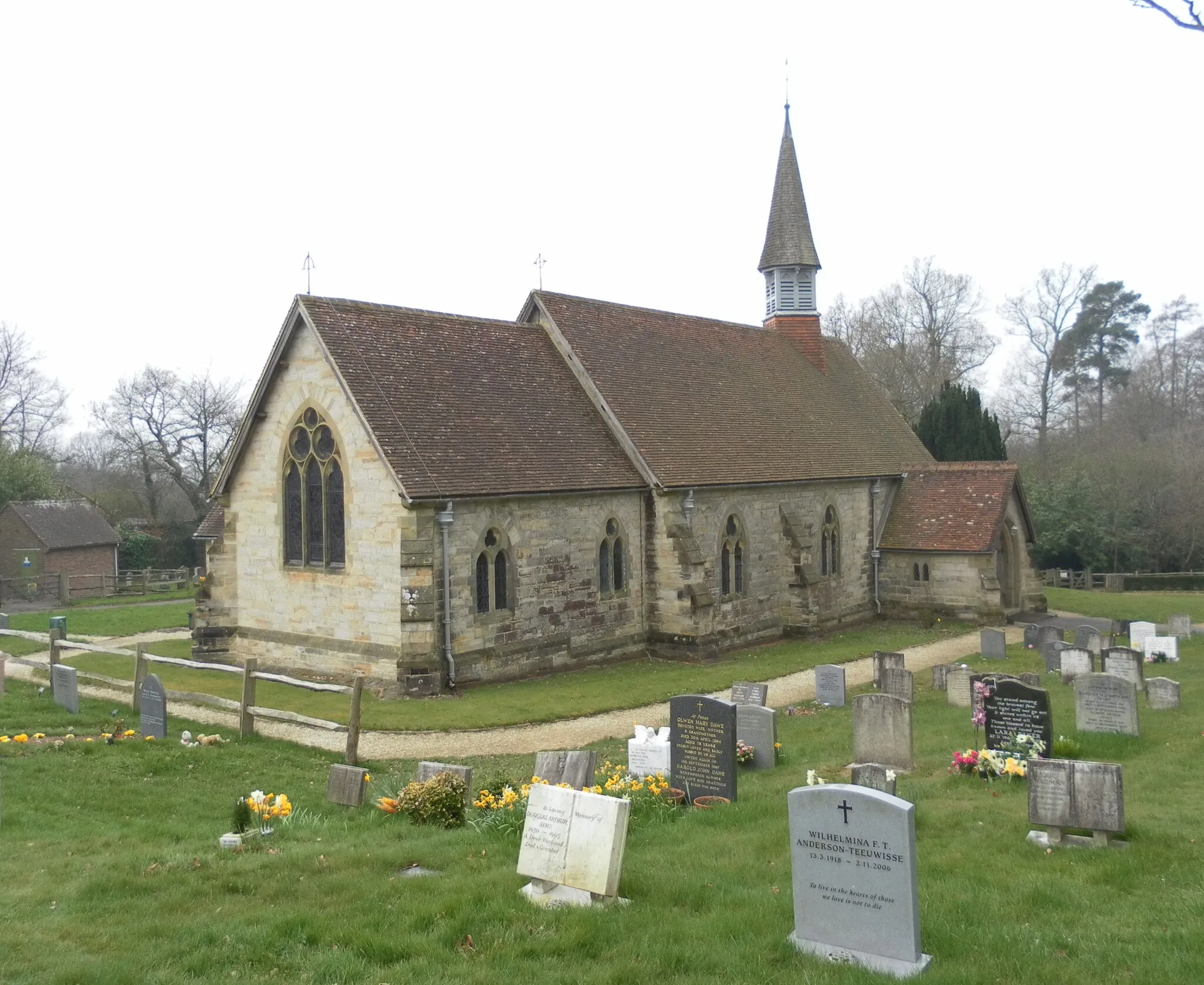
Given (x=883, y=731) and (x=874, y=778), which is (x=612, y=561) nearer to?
(x=883, y=731)

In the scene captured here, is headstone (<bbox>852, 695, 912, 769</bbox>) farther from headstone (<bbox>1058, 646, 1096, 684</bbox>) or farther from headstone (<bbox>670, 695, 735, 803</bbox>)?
headstone (<bbox>1058, 646, 1096, 684</bbox>)

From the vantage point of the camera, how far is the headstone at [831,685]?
63.7ft

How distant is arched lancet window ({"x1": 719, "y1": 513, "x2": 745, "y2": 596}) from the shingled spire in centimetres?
1212

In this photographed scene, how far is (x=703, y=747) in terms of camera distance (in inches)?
475

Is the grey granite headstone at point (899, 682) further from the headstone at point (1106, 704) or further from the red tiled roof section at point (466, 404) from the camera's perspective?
the red tiled roof section at point (466, 404)

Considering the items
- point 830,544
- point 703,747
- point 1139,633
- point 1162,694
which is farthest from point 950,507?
point 703,747

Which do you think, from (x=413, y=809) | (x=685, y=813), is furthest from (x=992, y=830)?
(x=413, y=809)

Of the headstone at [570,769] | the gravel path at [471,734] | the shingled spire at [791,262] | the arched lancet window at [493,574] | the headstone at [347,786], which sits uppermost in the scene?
the shingled spire at [791,262]

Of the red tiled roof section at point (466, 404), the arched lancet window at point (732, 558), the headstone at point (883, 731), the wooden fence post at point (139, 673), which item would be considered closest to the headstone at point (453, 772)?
the headstone at point (883, 731)

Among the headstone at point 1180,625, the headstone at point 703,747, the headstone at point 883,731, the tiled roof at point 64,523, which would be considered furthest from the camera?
the tiled roof at point 64,523

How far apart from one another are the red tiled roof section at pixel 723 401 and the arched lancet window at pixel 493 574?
189 inches

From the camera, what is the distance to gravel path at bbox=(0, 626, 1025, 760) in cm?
1623

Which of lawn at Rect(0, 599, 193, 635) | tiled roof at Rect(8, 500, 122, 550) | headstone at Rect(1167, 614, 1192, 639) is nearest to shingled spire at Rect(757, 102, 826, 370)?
headstone at Rect(1167, 614, 1192, 639)

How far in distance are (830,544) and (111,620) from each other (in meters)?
24.1
